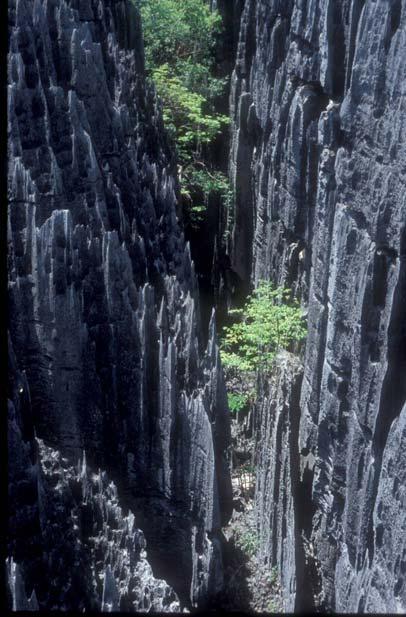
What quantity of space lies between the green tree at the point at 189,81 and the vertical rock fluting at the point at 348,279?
3.40m

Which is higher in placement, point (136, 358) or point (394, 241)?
point (394, 241)

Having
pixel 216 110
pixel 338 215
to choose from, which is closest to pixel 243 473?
pixel 338 215

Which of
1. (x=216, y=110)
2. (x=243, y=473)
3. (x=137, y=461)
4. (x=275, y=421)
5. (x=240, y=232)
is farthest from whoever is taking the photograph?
(x=216, y=110)

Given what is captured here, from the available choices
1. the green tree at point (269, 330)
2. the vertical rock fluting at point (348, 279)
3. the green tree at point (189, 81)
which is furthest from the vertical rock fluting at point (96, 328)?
the green tree at point (189, 81)

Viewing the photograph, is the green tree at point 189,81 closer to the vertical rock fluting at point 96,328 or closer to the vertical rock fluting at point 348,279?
the vertical rock fluting at point 348,279

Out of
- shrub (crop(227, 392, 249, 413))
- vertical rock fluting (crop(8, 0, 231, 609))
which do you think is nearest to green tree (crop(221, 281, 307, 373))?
shrub (crop(227, 392, 249, 413))

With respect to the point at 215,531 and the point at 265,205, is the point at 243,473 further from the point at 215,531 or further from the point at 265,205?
the point at 265,205

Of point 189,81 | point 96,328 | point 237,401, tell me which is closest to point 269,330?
point 237,401

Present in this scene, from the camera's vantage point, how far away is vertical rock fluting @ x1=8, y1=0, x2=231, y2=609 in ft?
29.1

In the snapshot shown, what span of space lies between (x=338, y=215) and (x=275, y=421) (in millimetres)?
3382

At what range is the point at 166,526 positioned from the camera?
1005 centimetres

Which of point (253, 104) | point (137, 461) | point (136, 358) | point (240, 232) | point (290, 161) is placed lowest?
point (137, 461)

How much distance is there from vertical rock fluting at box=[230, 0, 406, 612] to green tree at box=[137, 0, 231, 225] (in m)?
3.40

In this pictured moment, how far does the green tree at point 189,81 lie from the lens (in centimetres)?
1611
